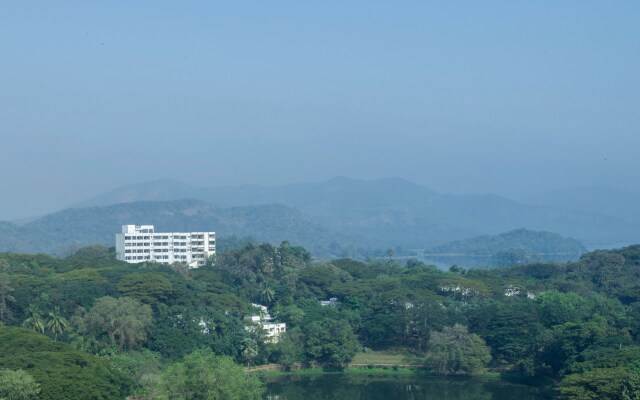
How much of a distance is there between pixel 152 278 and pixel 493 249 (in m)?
101

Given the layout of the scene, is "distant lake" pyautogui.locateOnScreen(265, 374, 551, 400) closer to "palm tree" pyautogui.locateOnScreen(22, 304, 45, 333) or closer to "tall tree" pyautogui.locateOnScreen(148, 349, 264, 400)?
"tall tree" pyautogui.locateOnScreen(148, 349, 264, 400)

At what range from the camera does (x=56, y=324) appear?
1369 inches

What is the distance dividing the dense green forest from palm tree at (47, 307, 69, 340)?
1.4 inches

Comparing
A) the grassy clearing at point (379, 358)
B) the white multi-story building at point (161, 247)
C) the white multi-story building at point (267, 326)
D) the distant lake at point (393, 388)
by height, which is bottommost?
the distant lake at point (393, 388)

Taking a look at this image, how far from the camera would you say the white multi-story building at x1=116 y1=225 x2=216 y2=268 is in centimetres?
6088

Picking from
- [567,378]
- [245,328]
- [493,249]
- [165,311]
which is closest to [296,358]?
[245,328]

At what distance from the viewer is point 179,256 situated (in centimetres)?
6153

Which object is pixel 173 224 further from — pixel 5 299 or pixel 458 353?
pixel 458 353

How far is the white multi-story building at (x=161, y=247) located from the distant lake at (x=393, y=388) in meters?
26.1

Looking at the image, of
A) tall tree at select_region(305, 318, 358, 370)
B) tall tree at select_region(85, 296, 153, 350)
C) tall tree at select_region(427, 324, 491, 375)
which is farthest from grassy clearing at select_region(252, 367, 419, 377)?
tall tree at select_region(85, 296, 153, 350)

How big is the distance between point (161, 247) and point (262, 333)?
81.4 ft

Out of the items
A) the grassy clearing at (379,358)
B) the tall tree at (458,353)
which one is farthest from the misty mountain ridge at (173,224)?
the tall tree at (458,353)

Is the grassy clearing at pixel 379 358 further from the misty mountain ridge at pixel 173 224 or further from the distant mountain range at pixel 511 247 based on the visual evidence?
the distant mountain range at pixel 511 247

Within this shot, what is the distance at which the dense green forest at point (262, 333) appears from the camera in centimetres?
2645
